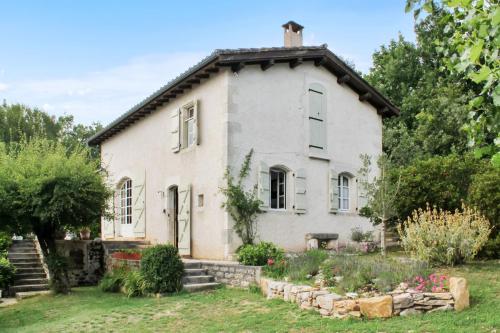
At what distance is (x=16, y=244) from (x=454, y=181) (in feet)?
50.8

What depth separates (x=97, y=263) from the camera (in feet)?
54.6

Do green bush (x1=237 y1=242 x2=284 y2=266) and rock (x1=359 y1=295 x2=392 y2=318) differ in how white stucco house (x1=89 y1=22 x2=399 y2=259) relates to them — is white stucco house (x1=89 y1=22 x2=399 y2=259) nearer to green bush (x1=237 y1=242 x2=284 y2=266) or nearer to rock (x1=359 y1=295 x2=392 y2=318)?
green bush (x1=237 y1=242 x2=284 y2=266)

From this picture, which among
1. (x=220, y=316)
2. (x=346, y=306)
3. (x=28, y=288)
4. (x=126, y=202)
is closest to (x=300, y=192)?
(x=220, y=316)

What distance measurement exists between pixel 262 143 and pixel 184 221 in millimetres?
3250

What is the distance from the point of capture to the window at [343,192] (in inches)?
666

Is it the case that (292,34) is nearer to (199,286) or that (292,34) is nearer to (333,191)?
(333,191)

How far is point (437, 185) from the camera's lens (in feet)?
49.7

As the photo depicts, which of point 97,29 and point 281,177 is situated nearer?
point 97,29

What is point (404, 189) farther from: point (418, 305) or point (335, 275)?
point (418, 305)

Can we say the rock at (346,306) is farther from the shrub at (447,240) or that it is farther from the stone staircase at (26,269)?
the stone staircase at (26,269)

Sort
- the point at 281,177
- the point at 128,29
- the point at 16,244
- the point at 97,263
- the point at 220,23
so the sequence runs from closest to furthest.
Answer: the point at 220,23
the point at 128,29
the point at 281,177
the point at 97,263
the point at 16,244

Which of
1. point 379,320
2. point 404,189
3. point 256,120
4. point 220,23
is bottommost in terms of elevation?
point 379,320

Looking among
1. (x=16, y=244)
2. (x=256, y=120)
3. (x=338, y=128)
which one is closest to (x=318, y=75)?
(x=338, y=128)

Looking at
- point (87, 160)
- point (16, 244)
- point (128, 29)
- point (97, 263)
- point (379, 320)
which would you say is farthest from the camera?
point (16, 244)
